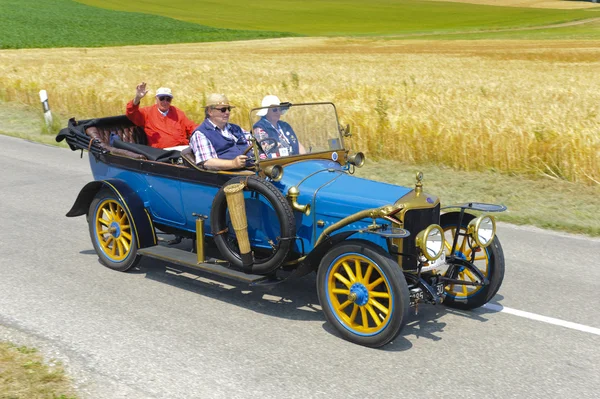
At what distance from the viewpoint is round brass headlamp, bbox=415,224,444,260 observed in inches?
208

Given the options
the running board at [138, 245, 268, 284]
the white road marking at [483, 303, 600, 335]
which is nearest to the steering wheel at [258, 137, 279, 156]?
the running board at [138, 245, 268, 284]

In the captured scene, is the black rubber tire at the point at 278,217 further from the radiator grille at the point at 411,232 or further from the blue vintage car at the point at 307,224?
the radiator grille at the point at 411,232

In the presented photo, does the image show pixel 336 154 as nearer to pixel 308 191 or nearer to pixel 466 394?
pixel 308 191

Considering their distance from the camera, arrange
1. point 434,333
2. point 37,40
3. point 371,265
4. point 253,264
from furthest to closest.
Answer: point 37,40 < point 253,264 < point 434,333 < point 371,265

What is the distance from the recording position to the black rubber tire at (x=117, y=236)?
7.19m

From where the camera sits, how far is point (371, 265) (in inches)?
212

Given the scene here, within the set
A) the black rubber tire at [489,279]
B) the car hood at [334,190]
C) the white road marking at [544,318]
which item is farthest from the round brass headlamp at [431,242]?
the white road marking at [544,318]

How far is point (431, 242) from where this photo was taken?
5.38 m

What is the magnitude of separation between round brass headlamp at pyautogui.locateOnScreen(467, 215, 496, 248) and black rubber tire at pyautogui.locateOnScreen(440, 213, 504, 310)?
26cm

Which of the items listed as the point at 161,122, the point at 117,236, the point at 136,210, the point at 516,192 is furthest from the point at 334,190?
the point at 516,192

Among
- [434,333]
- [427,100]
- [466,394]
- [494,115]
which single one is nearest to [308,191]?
[434,333]

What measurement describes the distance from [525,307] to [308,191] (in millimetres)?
2131

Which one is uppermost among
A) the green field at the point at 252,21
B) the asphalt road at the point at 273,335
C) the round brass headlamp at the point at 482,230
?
the green field at the point at 252,21

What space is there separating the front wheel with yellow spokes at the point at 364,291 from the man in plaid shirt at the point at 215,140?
1.60 meters
